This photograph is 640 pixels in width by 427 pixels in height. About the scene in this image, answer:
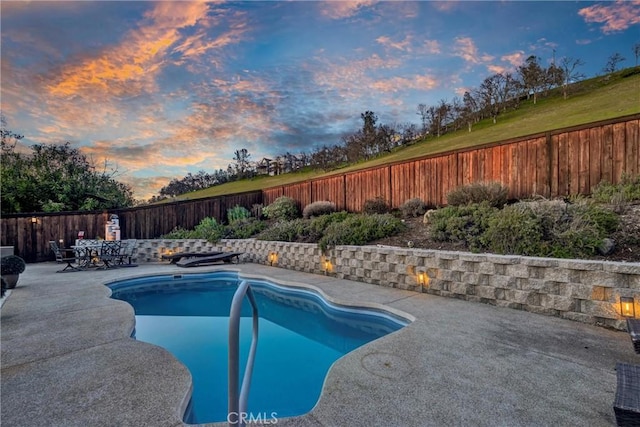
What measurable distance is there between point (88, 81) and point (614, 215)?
41.4 feet

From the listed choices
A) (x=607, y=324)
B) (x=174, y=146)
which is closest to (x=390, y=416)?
(x=607, y=324)

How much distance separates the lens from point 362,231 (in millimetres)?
7523

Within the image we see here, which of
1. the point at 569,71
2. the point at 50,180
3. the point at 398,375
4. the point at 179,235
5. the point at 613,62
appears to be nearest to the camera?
the point at 398,375

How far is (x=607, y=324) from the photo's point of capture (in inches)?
144

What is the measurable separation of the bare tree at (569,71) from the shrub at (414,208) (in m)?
23.6

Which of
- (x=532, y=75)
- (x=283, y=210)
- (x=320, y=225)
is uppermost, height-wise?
(x=532, y=75)

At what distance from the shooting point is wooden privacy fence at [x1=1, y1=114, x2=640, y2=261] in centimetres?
607

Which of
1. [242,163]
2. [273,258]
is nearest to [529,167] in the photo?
[273,258]

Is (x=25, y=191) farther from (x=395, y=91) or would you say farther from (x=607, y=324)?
(x=607, y=324)

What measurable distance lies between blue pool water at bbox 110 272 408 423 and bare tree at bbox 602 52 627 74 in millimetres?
30027

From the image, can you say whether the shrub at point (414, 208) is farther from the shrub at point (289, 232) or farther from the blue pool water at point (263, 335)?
the blue pool water at point (263, 335)

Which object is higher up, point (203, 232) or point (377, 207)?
point (377, 207)

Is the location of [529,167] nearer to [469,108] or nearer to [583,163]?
[583,163]

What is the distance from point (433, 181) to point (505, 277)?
→ 438 centimetres
